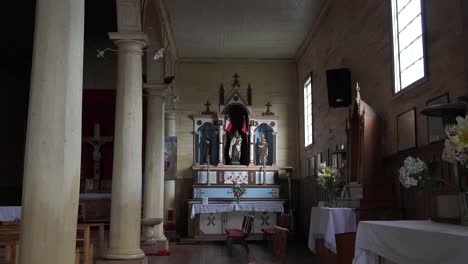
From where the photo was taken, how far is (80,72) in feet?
15.4

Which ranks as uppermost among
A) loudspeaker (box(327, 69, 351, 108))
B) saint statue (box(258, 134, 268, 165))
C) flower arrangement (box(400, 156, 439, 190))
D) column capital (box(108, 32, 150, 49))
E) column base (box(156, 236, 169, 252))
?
column capital (box(108, 32, 150, 49))

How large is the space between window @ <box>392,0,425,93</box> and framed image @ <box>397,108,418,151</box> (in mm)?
469

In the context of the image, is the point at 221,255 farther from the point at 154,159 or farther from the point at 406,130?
the point at 406,130

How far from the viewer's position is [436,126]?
6520 millimetres

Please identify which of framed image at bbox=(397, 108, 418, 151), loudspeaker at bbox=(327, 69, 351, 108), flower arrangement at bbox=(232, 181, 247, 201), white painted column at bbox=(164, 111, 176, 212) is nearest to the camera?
framed image at bbox=(397, 108, 418, 151)

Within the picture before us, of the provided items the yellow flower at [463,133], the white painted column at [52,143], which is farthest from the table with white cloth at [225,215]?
the yellow flower at [463,133]

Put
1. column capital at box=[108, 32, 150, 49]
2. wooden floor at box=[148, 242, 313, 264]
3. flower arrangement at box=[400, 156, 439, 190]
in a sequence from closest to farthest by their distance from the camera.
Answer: flower arrangement at box=[400, 156, 439, 190], column capital at box=[108, 32, 150, 49], wooden floor at box=[148, 242, 313, 264]

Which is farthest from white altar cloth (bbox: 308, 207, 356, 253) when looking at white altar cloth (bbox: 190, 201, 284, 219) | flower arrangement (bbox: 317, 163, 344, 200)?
white altar cloth (bbox: 190, 201, 284, 219)

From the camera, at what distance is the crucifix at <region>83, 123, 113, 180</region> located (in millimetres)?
14625

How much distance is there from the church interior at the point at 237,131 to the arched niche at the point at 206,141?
0.04 metres

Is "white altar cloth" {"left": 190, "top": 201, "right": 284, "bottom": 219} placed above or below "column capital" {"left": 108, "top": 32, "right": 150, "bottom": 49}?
below

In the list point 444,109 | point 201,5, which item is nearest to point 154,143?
point 201,5

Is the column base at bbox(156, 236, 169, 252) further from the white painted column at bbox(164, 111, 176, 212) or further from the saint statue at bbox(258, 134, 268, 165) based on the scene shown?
the saint statue at bbox(258, 134, 268, 165)

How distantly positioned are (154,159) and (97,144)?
332 centimetres
